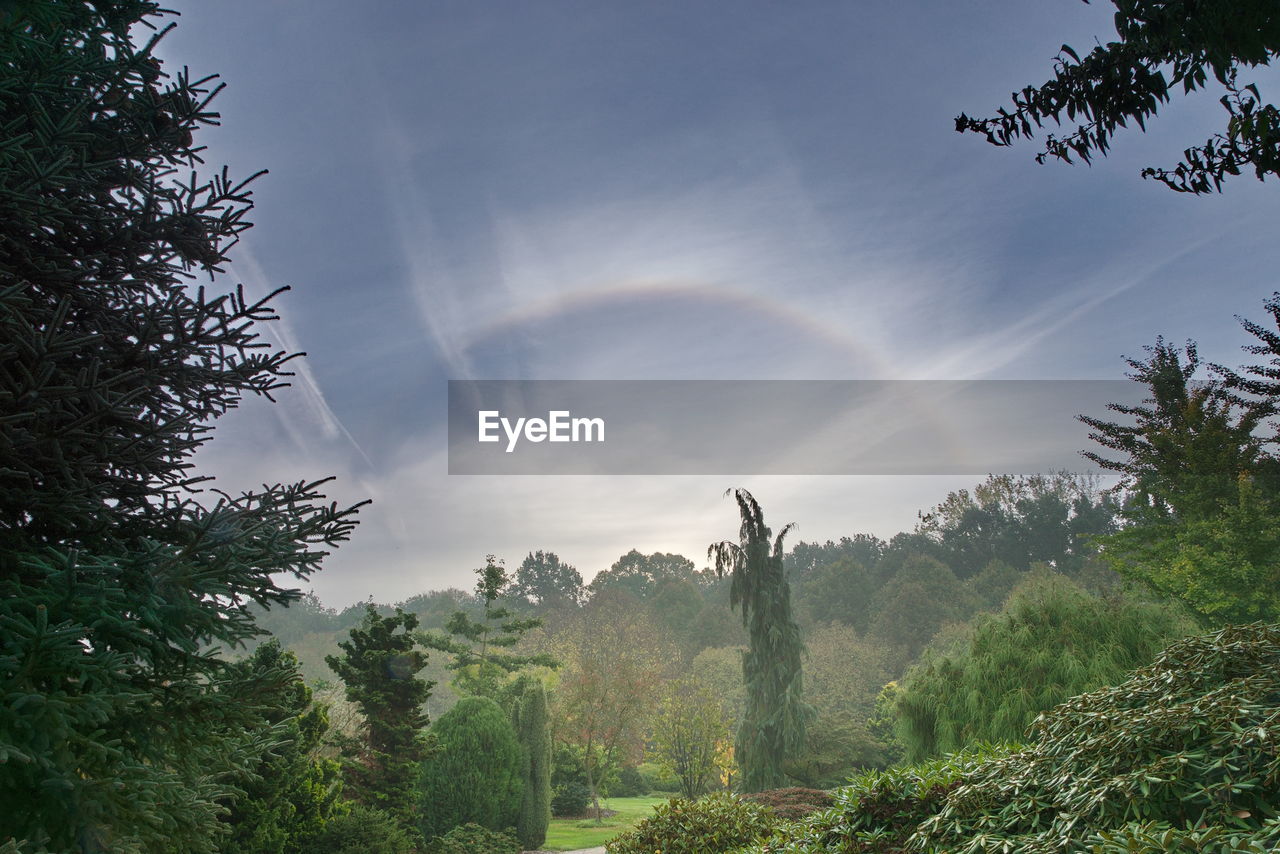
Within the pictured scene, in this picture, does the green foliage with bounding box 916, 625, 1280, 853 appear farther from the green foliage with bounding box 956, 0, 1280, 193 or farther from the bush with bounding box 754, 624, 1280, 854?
the green foliage with bounding box 956, 0, 1280, 193

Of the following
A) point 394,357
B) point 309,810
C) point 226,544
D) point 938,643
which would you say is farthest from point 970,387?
point 226,544

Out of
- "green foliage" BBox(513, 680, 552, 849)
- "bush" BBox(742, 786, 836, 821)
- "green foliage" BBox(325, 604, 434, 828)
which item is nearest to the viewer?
"bush" BBox(742, 786, 836, 821)

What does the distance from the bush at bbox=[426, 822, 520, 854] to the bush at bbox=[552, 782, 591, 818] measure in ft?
29.4

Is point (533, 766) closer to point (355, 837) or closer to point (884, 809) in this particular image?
point (355, 837)

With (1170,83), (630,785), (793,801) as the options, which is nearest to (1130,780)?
(1170,83)

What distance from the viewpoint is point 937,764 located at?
5.61 meters

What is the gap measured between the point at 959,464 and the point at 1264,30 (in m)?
27.9

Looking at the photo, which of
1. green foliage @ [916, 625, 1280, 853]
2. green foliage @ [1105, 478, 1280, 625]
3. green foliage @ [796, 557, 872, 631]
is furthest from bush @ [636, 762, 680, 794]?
green foliage @ [916, 625, 1280, 853]

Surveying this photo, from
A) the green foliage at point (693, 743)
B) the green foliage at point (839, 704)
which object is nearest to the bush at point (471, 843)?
the green foliage at point (839, 704)

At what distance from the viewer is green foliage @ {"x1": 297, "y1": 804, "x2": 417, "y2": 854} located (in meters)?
8.27

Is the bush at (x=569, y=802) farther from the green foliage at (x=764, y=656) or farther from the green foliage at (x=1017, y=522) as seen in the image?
the green foliage at (x=1017, y=522)

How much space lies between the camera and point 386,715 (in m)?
11.6

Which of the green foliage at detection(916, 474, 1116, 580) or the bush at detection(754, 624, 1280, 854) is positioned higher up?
the green foliage at detection(916, 474, 1116, 580)

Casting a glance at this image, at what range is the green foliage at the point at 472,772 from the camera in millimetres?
13703
